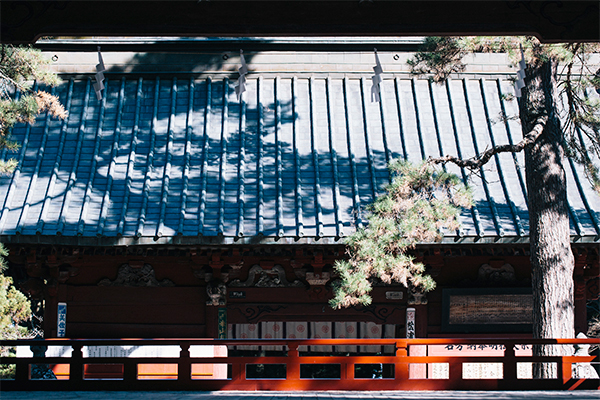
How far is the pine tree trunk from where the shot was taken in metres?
7.48

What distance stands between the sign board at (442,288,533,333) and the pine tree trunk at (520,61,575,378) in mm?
1393

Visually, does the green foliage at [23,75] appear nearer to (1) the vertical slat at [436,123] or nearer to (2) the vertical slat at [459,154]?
(2) the vertical slat at [459,154]

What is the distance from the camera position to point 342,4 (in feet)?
16.9

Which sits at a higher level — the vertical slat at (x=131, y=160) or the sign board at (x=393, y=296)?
the vertical slat at (x=131, y=160)

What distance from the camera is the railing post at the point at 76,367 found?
7427 millimetres

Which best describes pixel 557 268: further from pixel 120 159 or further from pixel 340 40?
pixel 120 159

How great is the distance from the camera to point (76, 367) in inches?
295

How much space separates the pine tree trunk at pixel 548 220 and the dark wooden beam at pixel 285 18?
2681mm

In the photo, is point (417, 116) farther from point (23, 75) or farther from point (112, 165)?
point (23, 75)

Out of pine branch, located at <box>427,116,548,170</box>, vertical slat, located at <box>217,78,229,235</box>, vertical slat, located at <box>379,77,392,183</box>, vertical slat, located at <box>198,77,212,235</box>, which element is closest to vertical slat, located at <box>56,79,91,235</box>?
Result: vertical slat, located at <box>198,77,212,235</box>

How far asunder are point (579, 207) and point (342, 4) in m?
5.74

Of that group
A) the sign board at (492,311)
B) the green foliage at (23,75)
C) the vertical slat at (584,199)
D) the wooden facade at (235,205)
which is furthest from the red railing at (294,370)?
the green foliage at (23,75)

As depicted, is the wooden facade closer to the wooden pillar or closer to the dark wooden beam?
the wooden pillar

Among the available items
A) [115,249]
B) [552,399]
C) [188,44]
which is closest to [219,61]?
[188,44]
